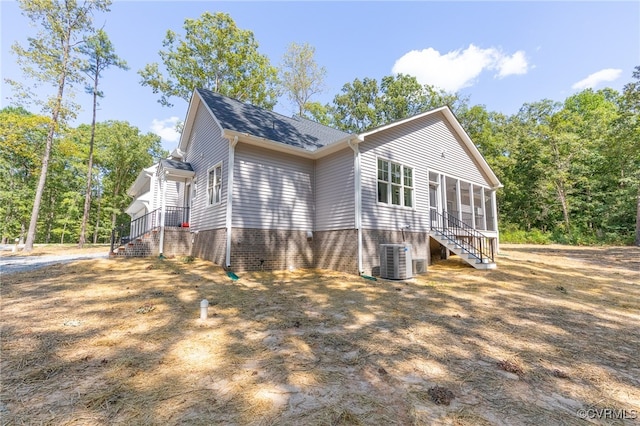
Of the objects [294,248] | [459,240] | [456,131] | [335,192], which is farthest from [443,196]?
[294,248]

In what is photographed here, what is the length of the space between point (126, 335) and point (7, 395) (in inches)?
55.3

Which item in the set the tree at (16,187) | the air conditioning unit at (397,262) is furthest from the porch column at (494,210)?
the tree at (16,187)

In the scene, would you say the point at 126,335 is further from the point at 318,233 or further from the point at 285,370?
the point at 318,233

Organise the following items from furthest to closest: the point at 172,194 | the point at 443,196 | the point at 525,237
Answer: the point at 525,237
the point at 172,194
the point at 443,196

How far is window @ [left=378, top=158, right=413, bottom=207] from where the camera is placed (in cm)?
1020

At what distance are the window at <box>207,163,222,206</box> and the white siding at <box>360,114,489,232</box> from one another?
505 cm

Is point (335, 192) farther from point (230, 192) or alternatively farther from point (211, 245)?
point (211, 245)

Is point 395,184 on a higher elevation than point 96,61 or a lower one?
lower

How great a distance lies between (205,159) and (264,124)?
2813 millimetres

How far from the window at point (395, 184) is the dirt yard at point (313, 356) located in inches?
170

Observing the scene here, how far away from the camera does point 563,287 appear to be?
743 centimetres

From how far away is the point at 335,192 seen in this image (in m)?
10.1

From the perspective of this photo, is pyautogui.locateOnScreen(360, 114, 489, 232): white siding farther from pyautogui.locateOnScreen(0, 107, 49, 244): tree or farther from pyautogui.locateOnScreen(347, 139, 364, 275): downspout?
pyautogui.locateOnScreen(0, 107, 49, 244): tree

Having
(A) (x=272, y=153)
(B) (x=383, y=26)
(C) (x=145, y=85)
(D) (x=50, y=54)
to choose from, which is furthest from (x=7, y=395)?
(C) (x=145, y=85)
